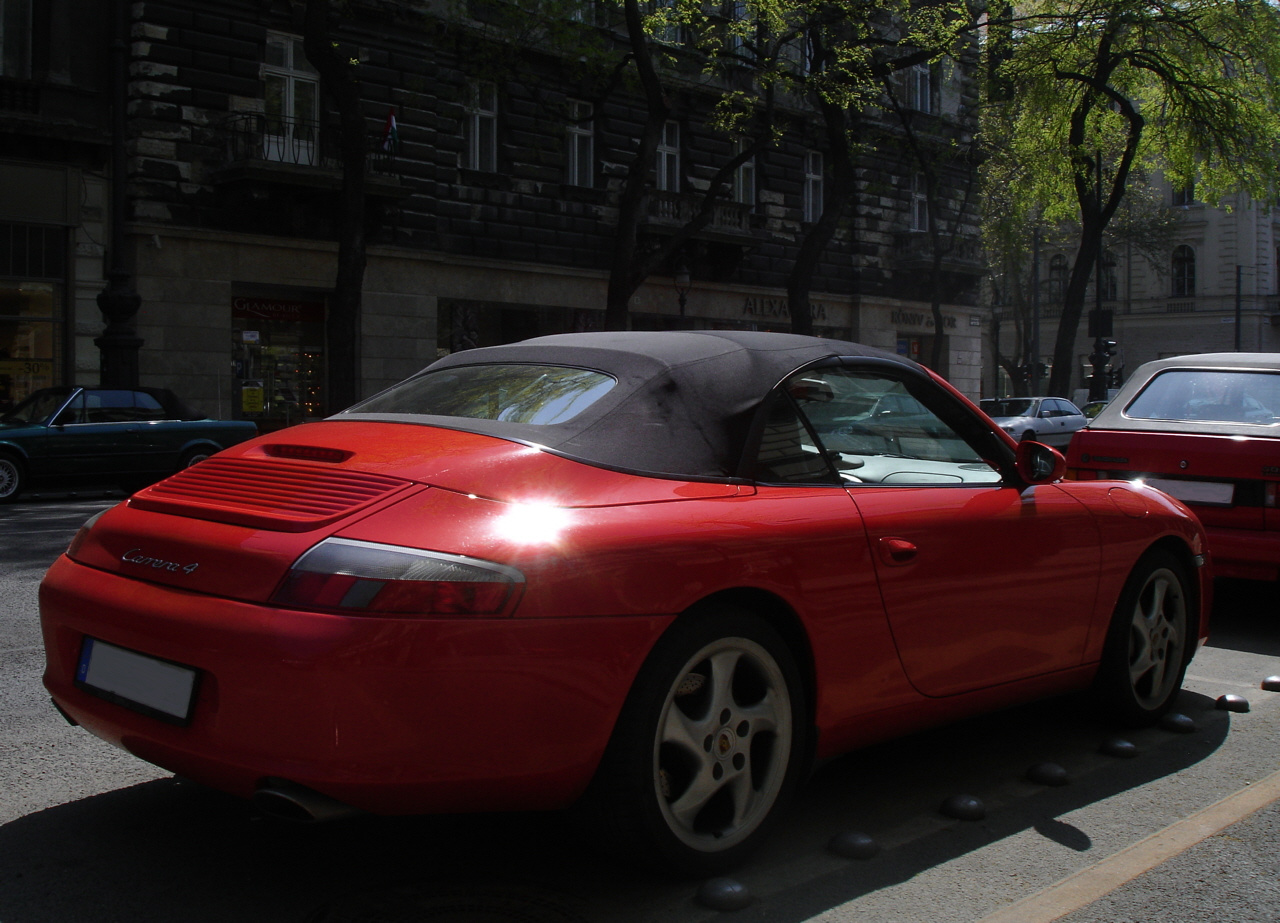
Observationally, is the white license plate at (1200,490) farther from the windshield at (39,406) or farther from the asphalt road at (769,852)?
the windshield at (39,406)

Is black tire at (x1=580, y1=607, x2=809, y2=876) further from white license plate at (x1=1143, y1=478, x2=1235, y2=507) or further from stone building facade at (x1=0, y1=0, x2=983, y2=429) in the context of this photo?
stone building facade at (x1=0, y1=0, x2=983, y2=429)

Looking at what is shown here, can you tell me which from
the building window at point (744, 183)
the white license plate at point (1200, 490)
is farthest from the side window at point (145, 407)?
the building window at point (744, 183)

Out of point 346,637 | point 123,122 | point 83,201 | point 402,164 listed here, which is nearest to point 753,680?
point 346,637

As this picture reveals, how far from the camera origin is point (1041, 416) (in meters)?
30.9

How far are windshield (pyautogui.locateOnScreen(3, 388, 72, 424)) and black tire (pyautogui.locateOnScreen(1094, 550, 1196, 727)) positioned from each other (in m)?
14.9

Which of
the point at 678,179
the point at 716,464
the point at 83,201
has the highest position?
the point at 678,179

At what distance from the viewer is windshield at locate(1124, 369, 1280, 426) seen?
25.0 feet

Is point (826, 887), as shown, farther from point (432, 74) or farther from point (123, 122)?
point (432, 74)

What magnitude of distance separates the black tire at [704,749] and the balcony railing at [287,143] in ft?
63.4

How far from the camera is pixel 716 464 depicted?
3.46 metres

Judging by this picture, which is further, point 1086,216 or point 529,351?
point 1086,216

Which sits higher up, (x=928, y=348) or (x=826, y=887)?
(x=928, y=348)

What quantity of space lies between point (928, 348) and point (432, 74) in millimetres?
18188

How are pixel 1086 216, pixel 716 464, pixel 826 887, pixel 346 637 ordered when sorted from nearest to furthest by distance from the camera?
pixel 346 637 → pixel 826 887 → pixel 716 464 → pixel 1086 216
